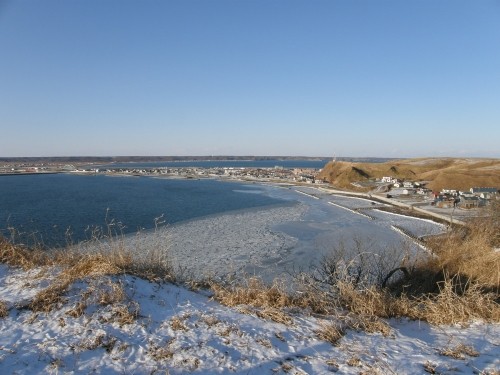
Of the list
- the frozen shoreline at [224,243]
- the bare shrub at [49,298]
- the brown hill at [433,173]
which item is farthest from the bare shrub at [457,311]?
the brown hill at [433,173]

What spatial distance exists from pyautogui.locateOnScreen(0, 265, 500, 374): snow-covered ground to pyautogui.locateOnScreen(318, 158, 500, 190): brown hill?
44.8 meters

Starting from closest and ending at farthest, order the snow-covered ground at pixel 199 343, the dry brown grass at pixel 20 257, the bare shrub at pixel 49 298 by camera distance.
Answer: the snow-covered ground at pixel 199 343 → the bare shrub at pixel 49 298 → the dry brown grass at pixel 20 257

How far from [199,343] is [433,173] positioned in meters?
61.3

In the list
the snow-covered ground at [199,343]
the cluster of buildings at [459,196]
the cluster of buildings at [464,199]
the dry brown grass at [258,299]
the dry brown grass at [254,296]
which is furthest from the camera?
the cluster of buildings at [459,196]

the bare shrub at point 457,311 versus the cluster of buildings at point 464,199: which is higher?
the bare shrub at point 457,311

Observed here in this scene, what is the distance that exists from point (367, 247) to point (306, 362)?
14.6 metres

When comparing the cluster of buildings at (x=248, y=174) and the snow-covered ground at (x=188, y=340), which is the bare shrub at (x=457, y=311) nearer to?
the snow-covered ground at (x=188, y=340)

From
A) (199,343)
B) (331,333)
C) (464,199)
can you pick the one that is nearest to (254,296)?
(331,333)

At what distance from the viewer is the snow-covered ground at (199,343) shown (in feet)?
12.2

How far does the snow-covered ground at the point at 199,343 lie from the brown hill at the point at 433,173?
147 feet

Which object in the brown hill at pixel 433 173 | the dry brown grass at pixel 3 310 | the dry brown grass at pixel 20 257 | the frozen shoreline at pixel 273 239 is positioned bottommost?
the frozen shoreline at pixel 273 239

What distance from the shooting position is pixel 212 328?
14.8 ft

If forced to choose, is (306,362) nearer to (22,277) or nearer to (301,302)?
(301,302)

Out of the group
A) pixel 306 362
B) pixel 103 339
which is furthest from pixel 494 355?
pixel 103 339
